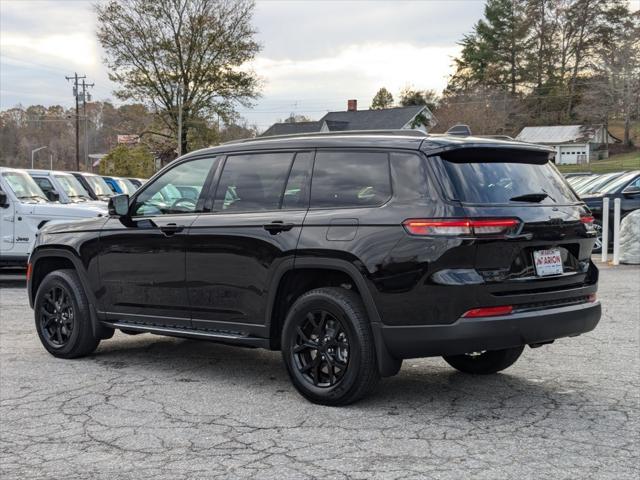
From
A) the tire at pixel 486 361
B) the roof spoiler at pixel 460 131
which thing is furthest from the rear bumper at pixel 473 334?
the roof spoiler at pixel 460 131

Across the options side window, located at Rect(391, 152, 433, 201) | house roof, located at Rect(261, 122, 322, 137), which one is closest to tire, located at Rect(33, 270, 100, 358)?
side window, located at Rect(391, 152, 433, 201)

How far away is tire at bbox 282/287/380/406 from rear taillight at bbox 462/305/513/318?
66cm

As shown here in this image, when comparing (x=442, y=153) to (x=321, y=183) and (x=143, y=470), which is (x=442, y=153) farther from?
(x=143, y=470)

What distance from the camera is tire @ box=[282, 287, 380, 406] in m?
5.04

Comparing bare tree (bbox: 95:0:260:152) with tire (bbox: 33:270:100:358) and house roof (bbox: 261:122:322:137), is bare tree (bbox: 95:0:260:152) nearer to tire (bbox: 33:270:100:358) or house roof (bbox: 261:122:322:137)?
house roof (bbox: 261:122:322:137)

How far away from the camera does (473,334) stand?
4766mm

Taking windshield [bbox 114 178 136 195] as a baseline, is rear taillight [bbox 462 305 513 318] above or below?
below

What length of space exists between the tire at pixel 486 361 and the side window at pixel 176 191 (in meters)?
2.41

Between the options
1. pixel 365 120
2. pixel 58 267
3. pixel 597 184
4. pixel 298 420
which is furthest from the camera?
pixel 365 120

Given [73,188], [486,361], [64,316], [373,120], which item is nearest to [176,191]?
[64,316]

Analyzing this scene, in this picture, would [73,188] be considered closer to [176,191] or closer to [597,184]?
[176,191]

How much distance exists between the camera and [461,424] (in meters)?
4.85

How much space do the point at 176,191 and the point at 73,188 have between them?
10.9 m

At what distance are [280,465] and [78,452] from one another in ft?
3.94
